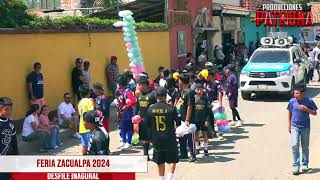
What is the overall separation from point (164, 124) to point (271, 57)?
12176 mm

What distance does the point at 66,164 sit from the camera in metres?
6.73

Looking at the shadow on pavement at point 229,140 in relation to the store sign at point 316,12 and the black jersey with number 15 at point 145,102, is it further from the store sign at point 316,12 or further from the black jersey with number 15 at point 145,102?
the store sign at point 316,12

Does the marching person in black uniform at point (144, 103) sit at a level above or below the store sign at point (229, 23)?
below

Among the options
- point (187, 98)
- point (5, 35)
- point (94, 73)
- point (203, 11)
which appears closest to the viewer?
point (187, 98)

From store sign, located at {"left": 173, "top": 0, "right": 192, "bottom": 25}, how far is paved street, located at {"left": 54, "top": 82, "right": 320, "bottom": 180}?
993cm

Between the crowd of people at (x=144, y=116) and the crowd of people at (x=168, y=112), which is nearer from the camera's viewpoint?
the crowd of people at (x=144, y=116)

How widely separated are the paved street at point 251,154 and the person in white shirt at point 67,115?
483 millimetres

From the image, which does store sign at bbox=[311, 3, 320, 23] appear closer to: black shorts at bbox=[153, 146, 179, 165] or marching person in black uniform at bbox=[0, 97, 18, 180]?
black shorts at bbox=[153, 146, 179, 165]

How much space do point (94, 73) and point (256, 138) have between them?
6.49 meters

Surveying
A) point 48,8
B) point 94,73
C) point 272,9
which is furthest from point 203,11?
point 272,9

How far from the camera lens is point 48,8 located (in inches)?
966

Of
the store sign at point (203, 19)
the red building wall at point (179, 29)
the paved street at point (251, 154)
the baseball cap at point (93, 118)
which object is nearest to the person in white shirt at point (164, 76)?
the paved street at point (251, 154)

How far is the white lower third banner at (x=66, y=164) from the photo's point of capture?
6.48 metres

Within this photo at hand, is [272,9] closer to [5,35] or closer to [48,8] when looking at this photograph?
[48,8]
